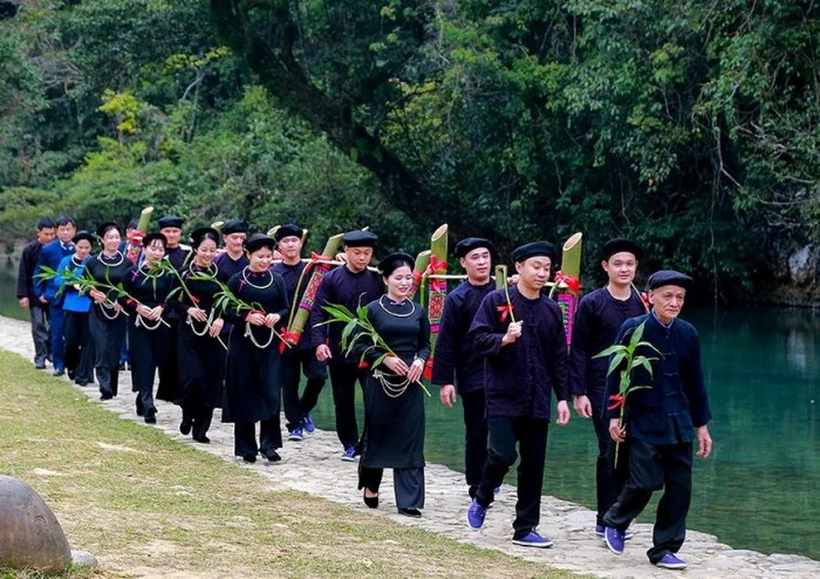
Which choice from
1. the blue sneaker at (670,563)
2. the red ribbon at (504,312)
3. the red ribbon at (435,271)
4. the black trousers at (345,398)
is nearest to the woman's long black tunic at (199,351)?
the black trousers at (345,398)

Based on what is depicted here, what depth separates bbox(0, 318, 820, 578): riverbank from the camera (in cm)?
874

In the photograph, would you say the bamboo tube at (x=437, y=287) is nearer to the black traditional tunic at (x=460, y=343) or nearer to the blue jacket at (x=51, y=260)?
the black traditional tunic at (x=460, y=343)

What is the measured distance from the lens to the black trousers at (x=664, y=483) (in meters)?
8.62

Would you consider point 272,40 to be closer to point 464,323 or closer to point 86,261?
point 86,261

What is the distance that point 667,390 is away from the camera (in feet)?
28.6

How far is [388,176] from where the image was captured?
3459 cm

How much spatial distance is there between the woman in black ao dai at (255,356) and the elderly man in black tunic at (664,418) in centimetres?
408

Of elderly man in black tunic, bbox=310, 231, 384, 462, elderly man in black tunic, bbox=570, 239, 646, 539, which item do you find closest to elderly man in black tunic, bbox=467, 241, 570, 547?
elderly man in black tunic, bbox=570, 239, 646, 539

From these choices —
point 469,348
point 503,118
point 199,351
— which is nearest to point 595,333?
point 469,348

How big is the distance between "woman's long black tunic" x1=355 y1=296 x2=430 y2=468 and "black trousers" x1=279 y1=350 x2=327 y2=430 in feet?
10.3

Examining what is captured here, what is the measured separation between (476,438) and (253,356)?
7.91 ft

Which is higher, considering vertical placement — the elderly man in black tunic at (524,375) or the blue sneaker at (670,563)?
the elderly man in black tunic at (524,375)

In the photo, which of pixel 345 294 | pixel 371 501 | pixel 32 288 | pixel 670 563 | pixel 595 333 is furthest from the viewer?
pixel 32 288

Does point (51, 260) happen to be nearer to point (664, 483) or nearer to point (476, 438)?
point (476, 438)
